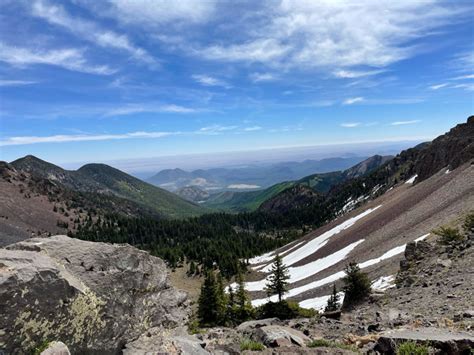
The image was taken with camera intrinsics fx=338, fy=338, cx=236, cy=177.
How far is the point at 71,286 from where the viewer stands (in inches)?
363

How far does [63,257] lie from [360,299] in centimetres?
2149

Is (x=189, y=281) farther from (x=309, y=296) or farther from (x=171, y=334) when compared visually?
(x=171, y=334)

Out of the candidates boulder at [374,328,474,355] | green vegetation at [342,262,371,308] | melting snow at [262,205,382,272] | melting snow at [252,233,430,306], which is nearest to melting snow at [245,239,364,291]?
melting snow at [252,233,430,306]

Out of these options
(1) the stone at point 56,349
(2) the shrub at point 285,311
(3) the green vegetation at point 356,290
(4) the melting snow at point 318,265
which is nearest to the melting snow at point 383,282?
(3) the green vegetation at point 356,290

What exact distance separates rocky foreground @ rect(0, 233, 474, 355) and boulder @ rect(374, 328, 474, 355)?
25mm

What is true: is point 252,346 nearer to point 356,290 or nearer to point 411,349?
point 411,349

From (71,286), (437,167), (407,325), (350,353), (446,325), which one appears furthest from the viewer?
(437,167)

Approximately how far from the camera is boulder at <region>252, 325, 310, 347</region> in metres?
13.9

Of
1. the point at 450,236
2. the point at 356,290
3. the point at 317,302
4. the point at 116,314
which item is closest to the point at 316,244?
the point at 317,302

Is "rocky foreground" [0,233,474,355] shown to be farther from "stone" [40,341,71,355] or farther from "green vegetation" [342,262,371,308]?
"green vegetation" [342,262,371,308]

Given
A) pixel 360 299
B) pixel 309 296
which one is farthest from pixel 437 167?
pixel 360 299

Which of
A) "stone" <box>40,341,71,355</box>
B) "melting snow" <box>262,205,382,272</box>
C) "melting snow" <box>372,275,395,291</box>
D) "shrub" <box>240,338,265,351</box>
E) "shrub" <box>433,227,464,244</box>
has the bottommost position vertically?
"melting snow" <box>262,205,382,272</box>

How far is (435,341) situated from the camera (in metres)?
9.65

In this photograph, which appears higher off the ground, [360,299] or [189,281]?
[360,299]
